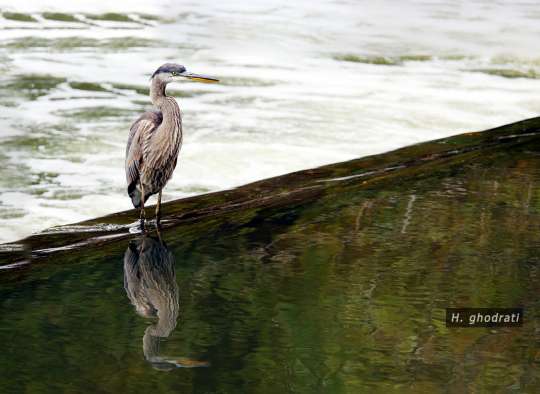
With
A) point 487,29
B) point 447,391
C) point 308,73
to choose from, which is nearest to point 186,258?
point 447,391

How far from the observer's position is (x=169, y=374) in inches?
165

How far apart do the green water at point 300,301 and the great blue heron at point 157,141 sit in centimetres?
43

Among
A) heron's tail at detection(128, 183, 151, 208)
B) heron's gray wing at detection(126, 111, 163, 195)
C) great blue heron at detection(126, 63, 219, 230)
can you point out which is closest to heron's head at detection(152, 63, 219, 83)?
great blue heron at detection(126, 63, 219, 230)

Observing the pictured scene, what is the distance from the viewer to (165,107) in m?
6.65

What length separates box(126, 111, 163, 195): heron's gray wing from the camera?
662 cm

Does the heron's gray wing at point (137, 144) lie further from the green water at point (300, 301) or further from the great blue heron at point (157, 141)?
the green water at point (300, 301)

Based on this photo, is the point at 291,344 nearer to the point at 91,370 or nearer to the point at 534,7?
the point at 91,370

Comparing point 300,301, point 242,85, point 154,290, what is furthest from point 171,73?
point 242,85

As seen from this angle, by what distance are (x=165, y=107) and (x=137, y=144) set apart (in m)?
0.29

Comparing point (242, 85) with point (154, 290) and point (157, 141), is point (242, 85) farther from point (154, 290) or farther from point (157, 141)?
point (154, 290)

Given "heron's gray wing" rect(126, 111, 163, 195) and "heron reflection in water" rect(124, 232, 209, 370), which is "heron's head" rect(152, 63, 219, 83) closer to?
"heron's gray wing" rect(126, 111, 163, 195)

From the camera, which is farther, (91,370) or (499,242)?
(499,242)

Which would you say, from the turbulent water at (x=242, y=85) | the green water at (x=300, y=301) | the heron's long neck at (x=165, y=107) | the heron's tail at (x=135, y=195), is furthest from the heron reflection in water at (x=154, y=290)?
the turbulent water at (x=242, y=85)

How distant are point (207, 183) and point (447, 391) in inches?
155
